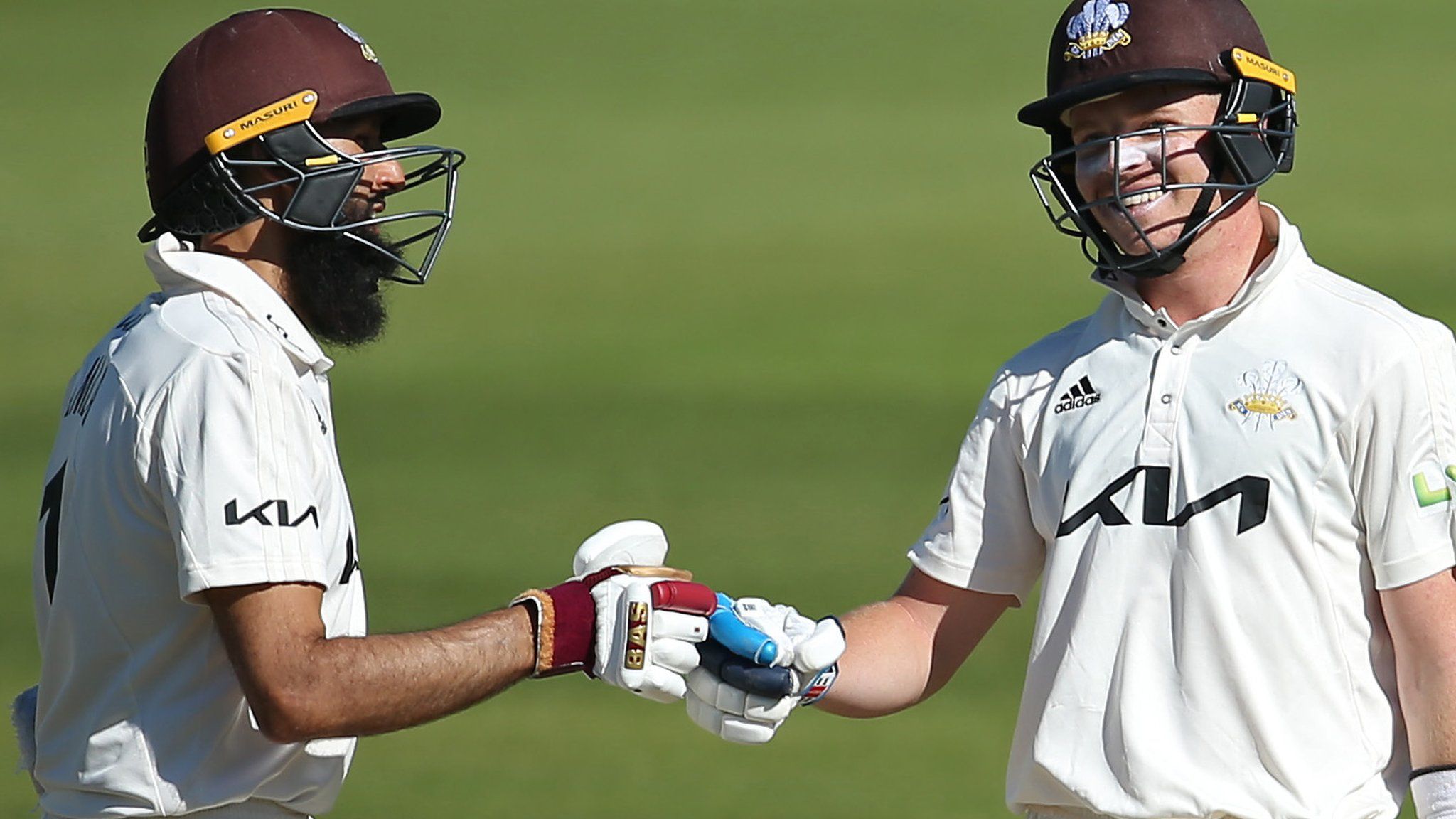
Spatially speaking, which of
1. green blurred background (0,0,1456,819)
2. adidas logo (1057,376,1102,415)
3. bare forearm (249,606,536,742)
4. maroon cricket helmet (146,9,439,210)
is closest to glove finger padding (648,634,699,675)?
bare forearm (249,606,536,742)

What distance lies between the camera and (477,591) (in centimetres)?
768

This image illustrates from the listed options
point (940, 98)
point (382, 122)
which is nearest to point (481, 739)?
point (382, 122)

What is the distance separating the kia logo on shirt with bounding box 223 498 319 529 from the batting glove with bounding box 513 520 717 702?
46 cm

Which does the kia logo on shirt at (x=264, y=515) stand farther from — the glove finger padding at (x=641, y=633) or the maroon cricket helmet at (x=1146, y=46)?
the maroon cricket helmet at (x=1146, y=46)

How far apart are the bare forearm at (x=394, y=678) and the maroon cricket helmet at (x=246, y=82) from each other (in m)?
0.97

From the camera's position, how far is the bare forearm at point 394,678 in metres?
2.86

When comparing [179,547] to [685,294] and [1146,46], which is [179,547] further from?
[685,294]

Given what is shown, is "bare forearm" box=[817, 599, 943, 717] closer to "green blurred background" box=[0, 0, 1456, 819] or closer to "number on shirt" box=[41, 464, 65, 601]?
"number on shirt" box=[41, 464, 65, 601]

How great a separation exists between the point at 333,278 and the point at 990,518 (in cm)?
A: 128

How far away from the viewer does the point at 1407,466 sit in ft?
9.47

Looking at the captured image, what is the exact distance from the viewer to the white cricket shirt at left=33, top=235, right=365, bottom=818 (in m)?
2.88

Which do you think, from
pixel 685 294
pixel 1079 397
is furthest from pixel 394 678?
pixel 685 294

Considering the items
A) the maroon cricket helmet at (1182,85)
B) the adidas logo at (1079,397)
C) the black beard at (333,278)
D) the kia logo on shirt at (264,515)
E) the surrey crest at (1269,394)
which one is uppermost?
the maroon cricket helmet at (1182,85)

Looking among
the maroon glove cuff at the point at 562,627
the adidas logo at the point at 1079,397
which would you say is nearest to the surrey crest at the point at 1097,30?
the adidas logo at the point at 1079,397
